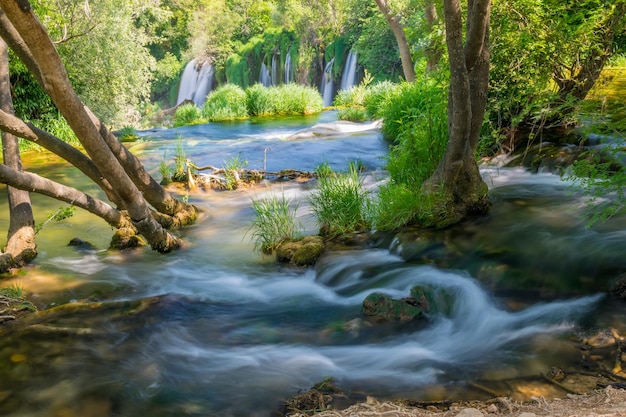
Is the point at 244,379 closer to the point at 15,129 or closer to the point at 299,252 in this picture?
the point at 299,252

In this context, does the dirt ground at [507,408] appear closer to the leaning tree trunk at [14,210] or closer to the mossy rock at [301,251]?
the mossy rock at [301,251]

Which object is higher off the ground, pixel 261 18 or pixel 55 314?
pixel 261 18

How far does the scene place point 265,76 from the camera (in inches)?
1558

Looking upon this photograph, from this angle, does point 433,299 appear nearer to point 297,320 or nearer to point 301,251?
point 297,320

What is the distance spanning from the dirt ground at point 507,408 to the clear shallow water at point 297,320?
26 centimetres

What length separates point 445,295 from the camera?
533 cm

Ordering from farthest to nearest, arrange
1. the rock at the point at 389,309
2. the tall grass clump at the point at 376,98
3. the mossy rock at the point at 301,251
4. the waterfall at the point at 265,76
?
the waterfall at the point at 265,76 → the tall grass clump at the point at 376,98 → the mossy rock at the point at 301,251 → the rock at the point at 389,309

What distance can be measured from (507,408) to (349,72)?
2828 cm

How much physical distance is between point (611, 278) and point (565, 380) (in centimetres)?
163

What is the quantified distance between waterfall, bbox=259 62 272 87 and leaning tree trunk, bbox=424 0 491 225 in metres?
33.3

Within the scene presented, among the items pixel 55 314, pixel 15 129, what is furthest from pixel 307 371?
pixel 15 129

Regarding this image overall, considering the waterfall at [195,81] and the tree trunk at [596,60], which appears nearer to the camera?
the tree trunk at [596,60]

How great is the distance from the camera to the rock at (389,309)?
4996 mm

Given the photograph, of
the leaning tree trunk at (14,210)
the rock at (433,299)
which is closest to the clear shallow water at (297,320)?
the rock at (433,299)
